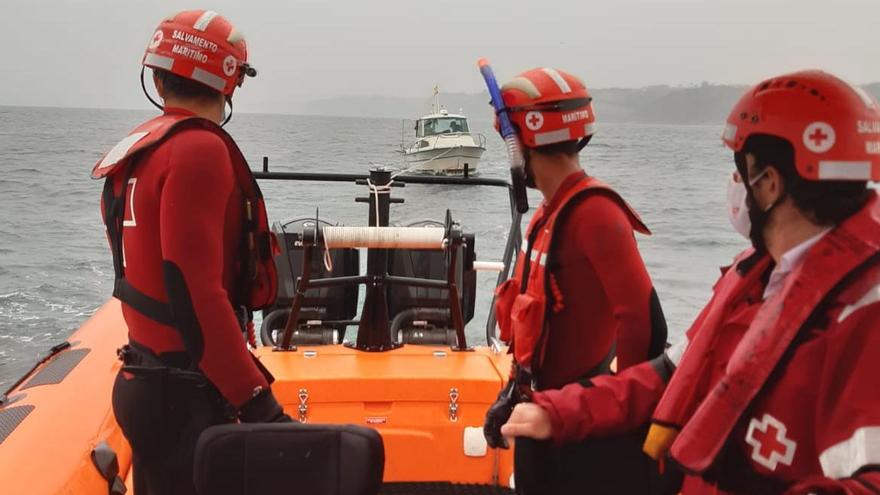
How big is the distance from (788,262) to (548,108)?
0.79 m

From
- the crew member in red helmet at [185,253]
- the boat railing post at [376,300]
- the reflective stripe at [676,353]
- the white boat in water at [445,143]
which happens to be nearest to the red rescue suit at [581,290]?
the reflective stripe at [676,353]

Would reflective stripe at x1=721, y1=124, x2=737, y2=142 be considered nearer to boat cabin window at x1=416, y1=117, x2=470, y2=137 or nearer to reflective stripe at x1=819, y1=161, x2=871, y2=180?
reflective stripe at x1=819, y1=161, x2=871, y2=180

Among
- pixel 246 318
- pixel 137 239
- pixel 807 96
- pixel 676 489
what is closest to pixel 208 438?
pixel 137 239

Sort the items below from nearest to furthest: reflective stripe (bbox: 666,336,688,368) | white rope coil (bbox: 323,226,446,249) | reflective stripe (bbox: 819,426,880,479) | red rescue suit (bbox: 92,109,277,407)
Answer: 1. reflective stripe (bbox: 819,426,880,479)
2. reflective stripe (bbox: 666,336,688,368)
3. red rescue suit (bbox: 92,109,277,407)
4. white rope coil (bbox: 323,226,446,249)

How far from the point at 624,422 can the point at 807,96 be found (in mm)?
551

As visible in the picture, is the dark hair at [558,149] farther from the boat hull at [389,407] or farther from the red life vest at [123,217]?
the boat hull at [389,407]

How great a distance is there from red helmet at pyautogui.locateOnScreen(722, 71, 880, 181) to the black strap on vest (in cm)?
112

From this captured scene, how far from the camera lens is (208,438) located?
1.32 metres

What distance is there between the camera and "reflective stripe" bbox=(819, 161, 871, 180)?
87cm

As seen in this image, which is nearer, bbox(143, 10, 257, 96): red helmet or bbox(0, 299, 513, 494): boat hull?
bbox(143, 10, 257, 96): red helmet

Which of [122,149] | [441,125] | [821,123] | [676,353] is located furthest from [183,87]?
[441,125]

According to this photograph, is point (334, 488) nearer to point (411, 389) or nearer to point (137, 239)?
point (137, 239)

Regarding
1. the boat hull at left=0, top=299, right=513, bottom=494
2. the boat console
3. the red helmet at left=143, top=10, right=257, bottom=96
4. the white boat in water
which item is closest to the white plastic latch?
the boat hull at left=0, top=299, right=513, bottom=494

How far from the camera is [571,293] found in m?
1.58
